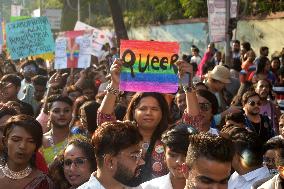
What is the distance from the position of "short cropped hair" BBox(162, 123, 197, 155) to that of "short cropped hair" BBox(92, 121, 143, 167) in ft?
0.86

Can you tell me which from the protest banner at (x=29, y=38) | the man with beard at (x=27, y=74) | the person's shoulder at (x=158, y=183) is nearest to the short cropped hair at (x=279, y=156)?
the person's shoulder at (x=158, y=183)

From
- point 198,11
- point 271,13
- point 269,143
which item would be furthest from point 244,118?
point 198,11

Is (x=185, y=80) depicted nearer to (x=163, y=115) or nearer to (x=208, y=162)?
(x=163, y=115)

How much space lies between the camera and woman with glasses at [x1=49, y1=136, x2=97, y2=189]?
4.61 m

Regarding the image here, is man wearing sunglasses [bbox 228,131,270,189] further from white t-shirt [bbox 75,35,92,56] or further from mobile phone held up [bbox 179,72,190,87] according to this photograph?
white t-shirt [bbox 75,35,92,56]

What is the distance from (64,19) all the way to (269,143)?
36.8 m

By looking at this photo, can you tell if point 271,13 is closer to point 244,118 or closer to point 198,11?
point 198,11

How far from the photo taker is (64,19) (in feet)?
134

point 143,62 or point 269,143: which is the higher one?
point 143,62

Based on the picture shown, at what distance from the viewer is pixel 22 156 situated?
4.76 metres

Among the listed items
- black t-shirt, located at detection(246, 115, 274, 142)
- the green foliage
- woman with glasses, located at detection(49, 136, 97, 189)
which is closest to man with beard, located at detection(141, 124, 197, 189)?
woman with glasses, located at detection(49, 136, 97, 189)

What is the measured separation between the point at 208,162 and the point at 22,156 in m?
1.84

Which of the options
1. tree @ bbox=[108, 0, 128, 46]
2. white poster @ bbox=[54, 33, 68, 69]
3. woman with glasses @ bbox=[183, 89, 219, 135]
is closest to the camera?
woman with glasses @ bbox=[183, 89, 219, 135]

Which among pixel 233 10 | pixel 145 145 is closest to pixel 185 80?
pixel 145 145
